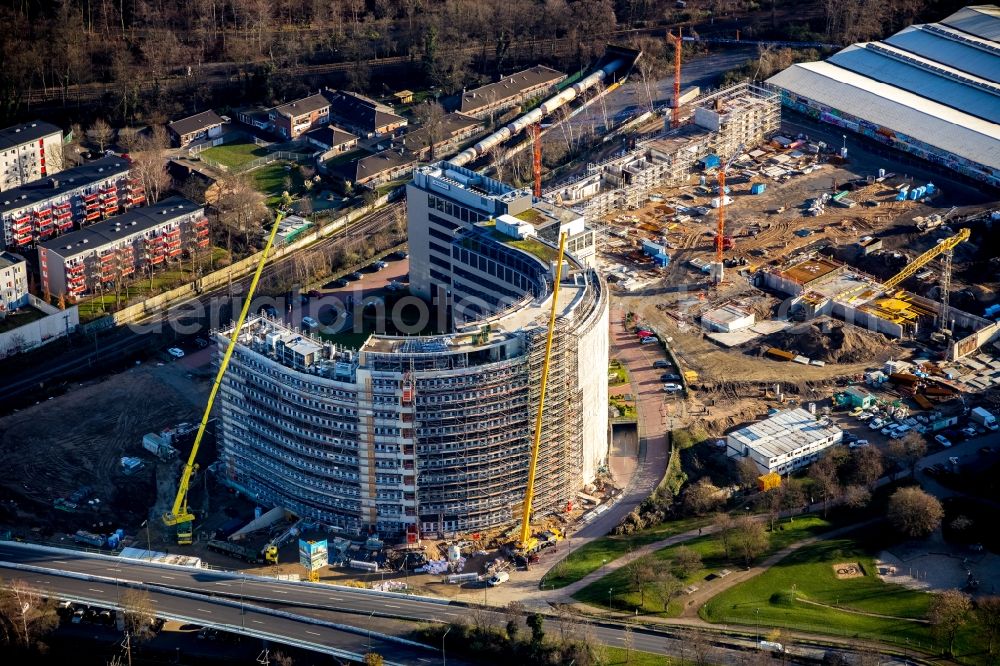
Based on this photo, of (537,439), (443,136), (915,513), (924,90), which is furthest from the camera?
(924,90)

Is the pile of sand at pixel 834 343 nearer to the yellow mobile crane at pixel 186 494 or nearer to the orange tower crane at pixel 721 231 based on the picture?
the orange tower crane at pixel 721 231

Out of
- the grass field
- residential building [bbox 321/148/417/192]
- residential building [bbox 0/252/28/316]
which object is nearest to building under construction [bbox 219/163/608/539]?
the grass field

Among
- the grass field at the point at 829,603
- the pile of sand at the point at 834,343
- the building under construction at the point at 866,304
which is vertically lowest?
the grass field at the point at 829,603

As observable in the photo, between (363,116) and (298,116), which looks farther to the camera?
(363,116)

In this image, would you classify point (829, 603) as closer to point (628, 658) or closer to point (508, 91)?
point (628, 658)

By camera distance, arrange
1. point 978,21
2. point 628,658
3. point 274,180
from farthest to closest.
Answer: point 978,21, point 274,180, point 628,658

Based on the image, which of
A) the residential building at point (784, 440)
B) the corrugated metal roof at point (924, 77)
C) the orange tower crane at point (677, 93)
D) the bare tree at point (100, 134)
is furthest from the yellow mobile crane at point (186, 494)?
the corrugated metal roof at point (924, 77)

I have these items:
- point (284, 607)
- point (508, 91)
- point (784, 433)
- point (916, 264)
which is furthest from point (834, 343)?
point (508, 91)
